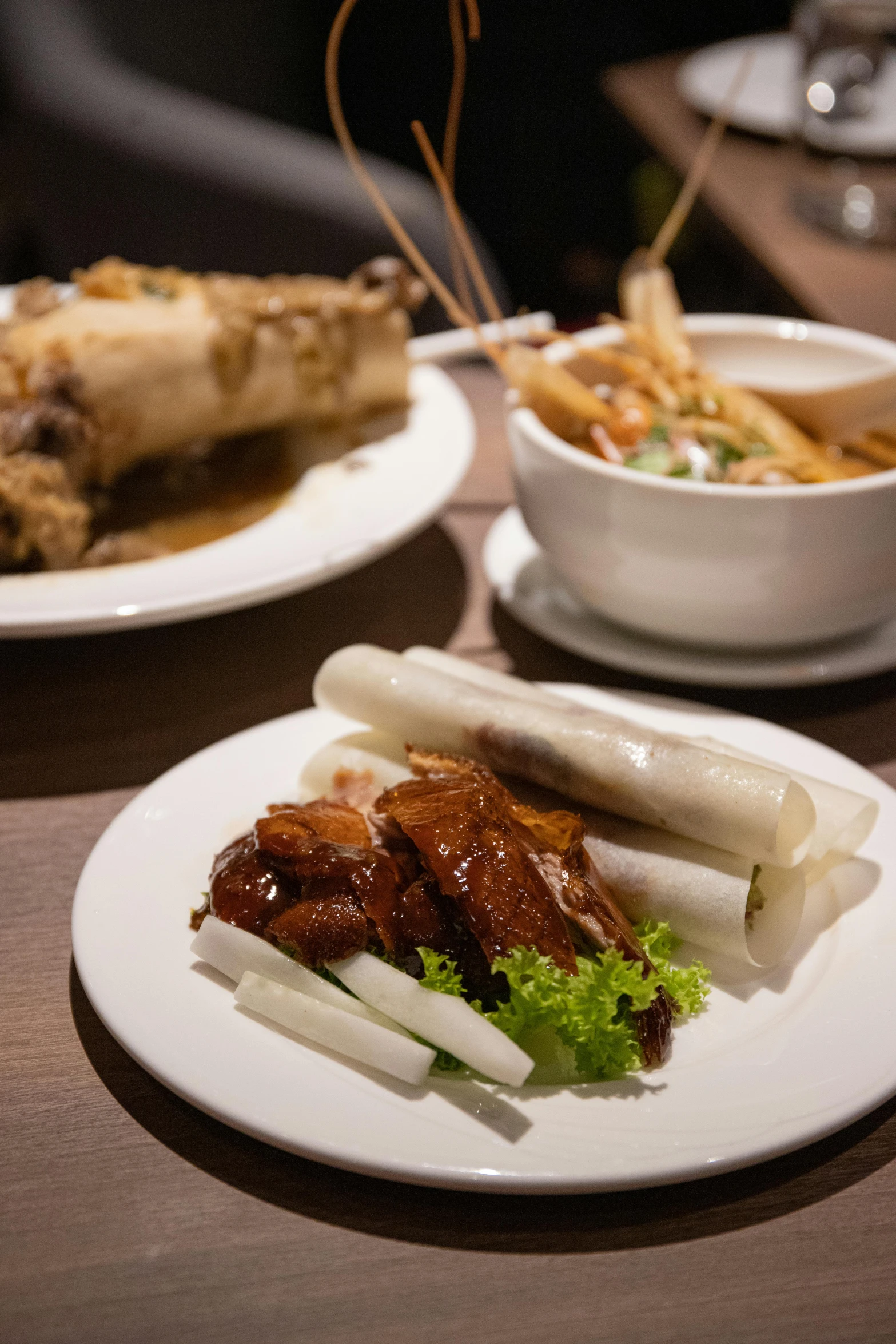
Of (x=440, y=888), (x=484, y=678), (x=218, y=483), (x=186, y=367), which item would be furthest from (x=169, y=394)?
(x=440, y=888)

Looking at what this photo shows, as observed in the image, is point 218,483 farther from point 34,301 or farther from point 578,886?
point 578,886

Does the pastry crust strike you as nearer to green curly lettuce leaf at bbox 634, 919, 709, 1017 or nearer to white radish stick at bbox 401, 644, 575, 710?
white radish stick at bbox 401, 644, 575, 710

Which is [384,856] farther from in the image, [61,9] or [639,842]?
[61,9]

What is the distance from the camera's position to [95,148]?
3.79m

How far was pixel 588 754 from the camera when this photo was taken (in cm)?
111

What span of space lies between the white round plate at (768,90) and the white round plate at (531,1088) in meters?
2.87

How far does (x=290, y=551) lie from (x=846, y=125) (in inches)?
99.4

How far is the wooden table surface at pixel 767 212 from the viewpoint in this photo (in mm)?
2625

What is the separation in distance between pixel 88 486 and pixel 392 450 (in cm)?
47

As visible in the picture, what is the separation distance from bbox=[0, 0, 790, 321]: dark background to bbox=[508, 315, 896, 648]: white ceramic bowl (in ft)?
12.6

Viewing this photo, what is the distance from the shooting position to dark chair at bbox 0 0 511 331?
364 centimetres

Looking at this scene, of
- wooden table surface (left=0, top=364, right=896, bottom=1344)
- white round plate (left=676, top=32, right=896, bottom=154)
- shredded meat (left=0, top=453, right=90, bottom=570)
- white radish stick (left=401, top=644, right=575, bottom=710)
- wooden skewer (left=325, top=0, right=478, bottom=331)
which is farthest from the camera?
white round plate (left=676, top=32, right=896, bottom=154)


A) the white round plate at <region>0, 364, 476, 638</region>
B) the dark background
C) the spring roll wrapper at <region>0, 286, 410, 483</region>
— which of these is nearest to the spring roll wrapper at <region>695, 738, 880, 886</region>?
the white round plate at <region>0, 364, 476, 638</region>

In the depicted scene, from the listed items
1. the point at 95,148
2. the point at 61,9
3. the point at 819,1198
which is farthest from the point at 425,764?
the point at 61,9
